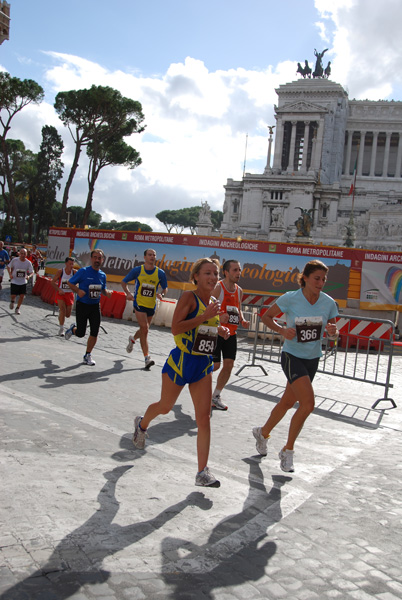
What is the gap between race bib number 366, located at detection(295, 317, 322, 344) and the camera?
479cm

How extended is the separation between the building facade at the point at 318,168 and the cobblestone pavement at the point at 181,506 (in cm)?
5061

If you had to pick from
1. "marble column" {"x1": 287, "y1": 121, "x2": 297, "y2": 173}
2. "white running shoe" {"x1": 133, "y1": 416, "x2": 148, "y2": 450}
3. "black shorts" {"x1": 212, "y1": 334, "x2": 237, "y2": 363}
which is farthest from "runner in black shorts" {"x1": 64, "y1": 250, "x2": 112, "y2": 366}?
"marble column" {"x1": 287, "y1": 121, "x2": 297, "y2": 173}

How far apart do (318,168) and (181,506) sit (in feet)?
249

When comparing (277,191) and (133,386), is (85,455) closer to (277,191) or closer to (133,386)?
(133,386)

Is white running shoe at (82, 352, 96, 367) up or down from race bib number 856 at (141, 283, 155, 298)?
down

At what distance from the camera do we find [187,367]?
13.8 ft

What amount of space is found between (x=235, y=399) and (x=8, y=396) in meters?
2.88

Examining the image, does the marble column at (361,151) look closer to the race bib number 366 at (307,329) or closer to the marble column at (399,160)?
the marble column at (399,160)

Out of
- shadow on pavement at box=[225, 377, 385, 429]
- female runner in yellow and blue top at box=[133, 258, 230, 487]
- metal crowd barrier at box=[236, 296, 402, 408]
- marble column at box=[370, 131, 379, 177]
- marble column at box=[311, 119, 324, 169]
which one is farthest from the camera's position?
marble column at box=[370, 131, 379, 177]

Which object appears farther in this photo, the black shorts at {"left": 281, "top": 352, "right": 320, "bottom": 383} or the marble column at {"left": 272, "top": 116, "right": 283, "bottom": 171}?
the marble column at {"left": 272, "top": 116, "right": 283, "bottom": 171}

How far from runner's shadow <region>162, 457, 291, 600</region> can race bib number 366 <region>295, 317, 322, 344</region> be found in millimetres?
1412

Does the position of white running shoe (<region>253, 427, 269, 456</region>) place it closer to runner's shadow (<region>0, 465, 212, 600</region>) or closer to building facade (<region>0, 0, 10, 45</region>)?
runner's shadow (<region>0, 465, 212, 600</region>)

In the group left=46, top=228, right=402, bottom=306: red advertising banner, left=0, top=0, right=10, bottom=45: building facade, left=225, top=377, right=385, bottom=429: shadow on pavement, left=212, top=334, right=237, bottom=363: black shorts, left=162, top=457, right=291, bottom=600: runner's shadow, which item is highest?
left=0, top=0, right=10, bottom=45: building facade

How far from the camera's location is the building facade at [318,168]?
219ft
